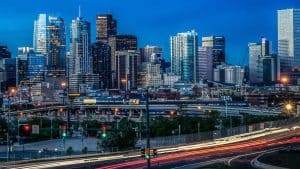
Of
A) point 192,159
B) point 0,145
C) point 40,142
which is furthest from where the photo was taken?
point 40,142

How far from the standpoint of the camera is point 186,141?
4624 inches

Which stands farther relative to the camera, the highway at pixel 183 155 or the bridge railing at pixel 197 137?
the bridge railing at pixel 197 137

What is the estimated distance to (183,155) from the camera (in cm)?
9075

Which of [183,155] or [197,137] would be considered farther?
[197,137]

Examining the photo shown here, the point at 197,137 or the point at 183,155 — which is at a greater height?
the point at 197,137

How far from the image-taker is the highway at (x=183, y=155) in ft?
263

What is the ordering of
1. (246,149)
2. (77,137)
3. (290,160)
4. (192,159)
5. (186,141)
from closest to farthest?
(290,160) → (192,159) → (246,149) → (186,141) → (77,137)

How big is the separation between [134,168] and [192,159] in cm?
1236

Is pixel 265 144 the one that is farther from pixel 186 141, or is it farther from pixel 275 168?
pixel 275 168

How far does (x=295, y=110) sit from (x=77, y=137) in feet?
198

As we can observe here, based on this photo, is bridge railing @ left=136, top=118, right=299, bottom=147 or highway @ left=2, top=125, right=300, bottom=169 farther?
bridge railing @ left=136, top=118, right=299, bottom=147

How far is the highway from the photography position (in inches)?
3157

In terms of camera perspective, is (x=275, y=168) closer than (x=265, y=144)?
Yes

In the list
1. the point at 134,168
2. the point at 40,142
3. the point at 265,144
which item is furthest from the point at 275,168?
the point at 40,142
